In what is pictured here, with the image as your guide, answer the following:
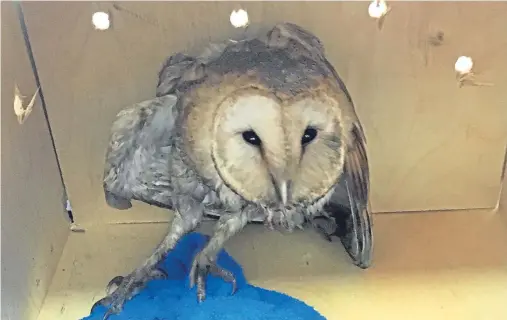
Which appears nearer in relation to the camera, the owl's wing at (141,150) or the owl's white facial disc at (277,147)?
the owl's white facial disc at (277,147)

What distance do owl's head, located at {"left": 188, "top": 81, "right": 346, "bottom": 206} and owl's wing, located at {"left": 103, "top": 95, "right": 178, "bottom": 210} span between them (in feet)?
0.31

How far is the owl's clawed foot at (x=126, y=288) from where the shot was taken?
0.83m

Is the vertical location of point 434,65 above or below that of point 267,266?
above

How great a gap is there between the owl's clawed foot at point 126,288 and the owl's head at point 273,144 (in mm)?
192

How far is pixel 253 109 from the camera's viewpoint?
2.30 feet

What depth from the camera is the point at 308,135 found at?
0.72 meters

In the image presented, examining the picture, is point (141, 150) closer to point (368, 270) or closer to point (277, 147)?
point (277, 147)

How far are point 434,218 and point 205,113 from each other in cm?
44

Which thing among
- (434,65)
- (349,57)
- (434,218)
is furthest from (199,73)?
(434,218)

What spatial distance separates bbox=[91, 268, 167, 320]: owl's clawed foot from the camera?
2.74 ft

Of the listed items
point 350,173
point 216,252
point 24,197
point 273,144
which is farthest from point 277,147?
point 24,197

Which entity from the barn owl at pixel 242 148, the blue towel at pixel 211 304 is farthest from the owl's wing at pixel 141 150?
the blue towel at pixel 211 304

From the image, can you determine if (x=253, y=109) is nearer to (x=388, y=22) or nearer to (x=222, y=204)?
(x=222, y=204)

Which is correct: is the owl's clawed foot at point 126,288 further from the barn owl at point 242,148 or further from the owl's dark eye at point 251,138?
the owl's dark eye at point 251,138
